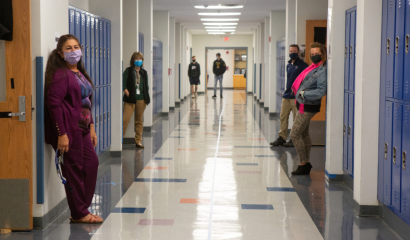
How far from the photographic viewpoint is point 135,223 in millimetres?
4020

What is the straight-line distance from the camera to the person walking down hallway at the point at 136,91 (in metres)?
7.68

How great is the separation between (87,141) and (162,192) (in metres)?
1.28

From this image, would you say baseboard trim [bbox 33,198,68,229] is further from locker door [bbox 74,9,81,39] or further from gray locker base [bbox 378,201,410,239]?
gray locker base [bbox 378,201,410,239]

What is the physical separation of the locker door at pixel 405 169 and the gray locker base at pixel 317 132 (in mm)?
4241

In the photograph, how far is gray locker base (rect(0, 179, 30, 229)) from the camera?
3.76 m

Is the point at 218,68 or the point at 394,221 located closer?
the point at 394,221

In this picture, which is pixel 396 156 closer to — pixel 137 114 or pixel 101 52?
pixel 101 52

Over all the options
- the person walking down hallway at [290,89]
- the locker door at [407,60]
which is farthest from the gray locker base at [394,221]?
the person walking down hallway at [290,89]

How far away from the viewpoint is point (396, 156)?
3.82 meters

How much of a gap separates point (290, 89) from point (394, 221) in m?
4.04

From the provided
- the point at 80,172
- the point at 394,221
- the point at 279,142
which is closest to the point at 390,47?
the point at 394,221

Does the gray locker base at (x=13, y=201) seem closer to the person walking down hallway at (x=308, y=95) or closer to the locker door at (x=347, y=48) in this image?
the person walking down hallway at (x=308, y=95)

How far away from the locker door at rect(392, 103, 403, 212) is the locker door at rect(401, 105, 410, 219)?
78mm

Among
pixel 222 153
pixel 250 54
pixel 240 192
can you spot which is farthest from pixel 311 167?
pixel 250 54
